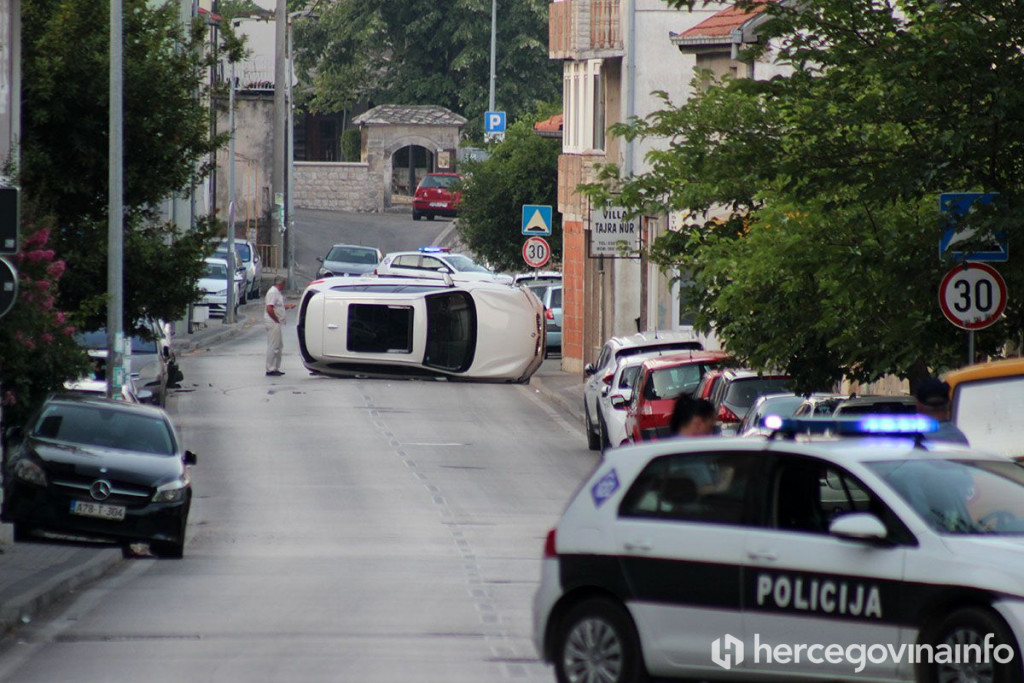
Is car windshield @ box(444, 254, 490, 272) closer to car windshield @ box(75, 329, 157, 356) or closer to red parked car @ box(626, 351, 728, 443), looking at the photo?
car windshield @ box(75, 329, 157, 356)

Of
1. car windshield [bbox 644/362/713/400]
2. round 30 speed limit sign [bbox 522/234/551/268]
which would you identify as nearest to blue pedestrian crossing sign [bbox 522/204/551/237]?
round 30 speed limit sign [bbox 522/234/551/268]

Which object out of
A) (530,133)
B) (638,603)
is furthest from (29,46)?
(530,133)

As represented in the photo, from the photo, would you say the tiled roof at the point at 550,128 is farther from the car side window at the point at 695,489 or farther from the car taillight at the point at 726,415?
the car side window at the point at 695,489

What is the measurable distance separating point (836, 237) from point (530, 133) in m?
37.9

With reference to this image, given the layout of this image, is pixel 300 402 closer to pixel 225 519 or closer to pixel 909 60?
pixel 225 519

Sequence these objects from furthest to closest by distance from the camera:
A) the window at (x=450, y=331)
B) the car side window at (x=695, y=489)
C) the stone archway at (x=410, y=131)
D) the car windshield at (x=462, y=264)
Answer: the stone archway at (x=410, y=131) < the car windshield at (x=462, y=264) < the window at (x=450, y=331) < the car side window at (x=695, y=489)

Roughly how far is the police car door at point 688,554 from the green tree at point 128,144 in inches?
685

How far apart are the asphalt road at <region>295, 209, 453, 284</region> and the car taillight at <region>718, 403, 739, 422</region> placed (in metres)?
45.6

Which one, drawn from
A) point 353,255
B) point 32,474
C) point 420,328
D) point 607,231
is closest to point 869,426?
point 32,474

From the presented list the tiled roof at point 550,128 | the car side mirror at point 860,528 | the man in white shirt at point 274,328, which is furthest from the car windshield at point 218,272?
the car side mirror at point 860,528

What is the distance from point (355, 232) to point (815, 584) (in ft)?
228

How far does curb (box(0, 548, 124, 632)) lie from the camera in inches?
539

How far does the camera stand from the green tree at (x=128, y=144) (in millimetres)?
26203

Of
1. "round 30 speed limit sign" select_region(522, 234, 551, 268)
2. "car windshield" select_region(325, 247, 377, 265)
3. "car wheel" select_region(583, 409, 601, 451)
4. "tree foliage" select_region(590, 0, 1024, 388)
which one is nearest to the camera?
"tree foliage" select_region(590, 0, 1024, 388)
